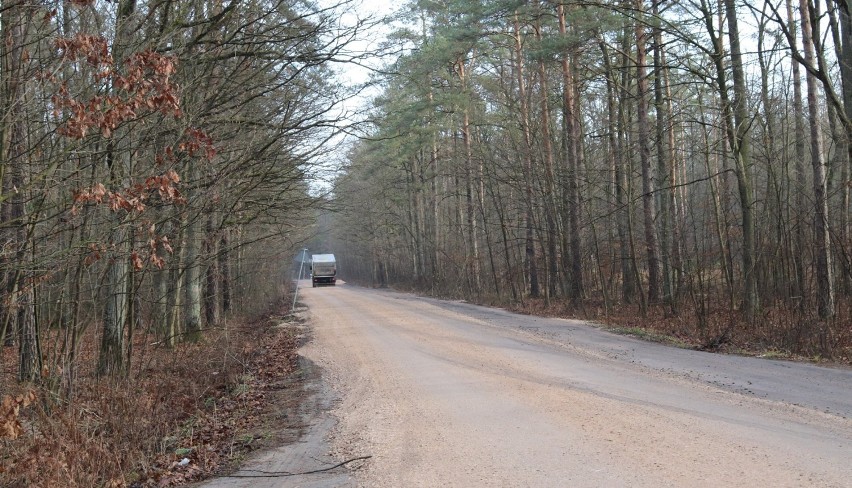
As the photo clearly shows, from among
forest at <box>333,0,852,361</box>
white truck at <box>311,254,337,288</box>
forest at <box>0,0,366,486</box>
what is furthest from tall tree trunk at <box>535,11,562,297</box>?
white truck at <box>311,254,337,288</box>

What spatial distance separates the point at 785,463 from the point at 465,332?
34.2ft

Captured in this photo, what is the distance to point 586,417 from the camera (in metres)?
6.72

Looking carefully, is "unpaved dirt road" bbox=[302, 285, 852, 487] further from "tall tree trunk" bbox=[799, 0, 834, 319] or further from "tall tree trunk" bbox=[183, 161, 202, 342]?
"tall tree trunk" bbox=[799, 0, 834, 319]

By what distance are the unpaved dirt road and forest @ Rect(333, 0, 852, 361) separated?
289cm

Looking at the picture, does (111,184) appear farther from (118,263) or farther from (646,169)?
(646,169)

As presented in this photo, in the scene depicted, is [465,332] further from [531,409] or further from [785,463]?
[785,463]

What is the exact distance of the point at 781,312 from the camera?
13.2 m

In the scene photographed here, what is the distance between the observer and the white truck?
62750 millimetres

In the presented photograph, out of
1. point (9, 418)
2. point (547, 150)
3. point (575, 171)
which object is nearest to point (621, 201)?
point (575, 171)

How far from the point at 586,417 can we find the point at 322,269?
5767 cm

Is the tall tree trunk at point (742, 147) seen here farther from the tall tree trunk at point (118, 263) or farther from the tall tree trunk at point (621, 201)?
the tall tree trunk at point (118, 263)

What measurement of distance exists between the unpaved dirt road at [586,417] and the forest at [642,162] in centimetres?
289

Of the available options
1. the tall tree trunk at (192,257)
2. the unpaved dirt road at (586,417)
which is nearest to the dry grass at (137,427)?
the tall tree trunk at (192,257)

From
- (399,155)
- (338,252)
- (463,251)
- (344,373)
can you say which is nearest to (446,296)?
(463,251)
